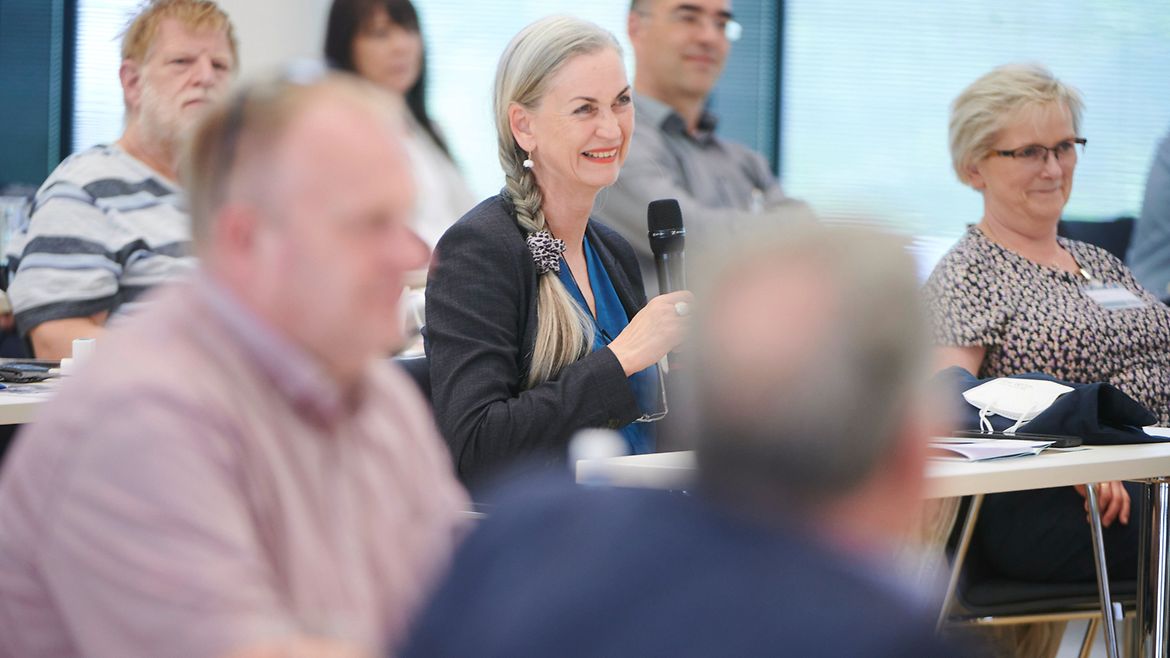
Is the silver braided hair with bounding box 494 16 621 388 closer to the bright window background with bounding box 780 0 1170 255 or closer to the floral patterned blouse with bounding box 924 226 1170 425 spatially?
the floral patterned blouse with bounding box 924 226 1170 425

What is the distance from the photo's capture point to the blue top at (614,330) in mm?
2562

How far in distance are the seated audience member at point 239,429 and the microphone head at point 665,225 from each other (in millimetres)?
1510

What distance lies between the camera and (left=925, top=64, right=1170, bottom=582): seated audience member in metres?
2.66

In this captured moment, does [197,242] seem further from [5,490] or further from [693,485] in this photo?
[693,485]

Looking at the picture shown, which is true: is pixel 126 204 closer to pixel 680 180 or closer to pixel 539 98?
pixel 539 98

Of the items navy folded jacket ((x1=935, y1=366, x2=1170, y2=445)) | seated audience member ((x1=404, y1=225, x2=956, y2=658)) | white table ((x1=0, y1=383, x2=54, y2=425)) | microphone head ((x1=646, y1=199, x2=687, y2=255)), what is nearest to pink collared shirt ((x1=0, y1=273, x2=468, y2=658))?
seated audience member ((x1=404, y1=225, x2=956, y2=658))

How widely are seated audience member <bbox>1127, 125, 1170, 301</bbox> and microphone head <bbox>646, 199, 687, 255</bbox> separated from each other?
2754mm

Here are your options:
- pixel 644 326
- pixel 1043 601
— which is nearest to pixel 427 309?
pixel 644 326

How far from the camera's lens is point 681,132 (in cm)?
385

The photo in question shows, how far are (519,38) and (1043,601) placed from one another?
1.55 metres

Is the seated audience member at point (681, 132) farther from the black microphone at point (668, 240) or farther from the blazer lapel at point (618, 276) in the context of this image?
the black microphone at point (668, 240)

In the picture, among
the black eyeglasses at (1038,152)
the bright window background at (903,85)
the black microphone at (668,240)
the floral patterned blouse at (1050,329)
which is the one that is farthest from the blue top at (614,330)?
the bright window background at (903,85)

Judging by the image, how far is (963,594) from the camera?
2.59 metres

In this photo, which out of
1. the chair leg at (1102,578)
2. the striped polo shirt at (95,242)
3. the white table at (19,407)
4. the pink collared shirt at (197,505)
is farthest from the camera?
the striped polo shirt at (95,242)
